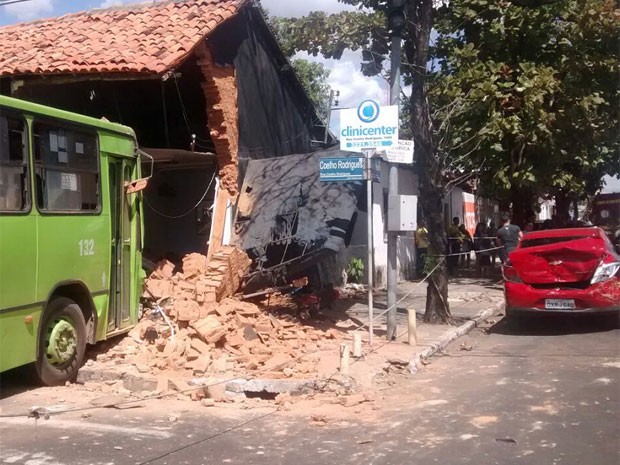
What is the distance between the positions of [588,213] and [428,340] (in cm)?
2693

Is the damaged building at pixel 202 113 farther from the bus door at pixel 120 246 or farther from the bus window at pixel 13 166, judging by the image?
the bus window at pixel 13 166

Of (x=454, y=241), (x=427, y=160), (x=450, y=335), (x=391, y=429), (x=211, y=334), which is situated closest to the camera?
(x=391, y=429)

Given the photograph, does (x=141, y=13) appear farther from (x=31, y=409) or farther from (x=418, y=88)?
(x=31, y=409)

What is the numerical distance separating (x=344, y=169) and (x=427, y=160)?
2498 mm

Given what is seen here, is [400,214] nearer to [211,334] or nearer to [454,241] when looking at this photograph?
[211,334]

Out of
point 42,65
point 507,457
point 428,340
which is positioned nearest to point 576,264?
point 428,340

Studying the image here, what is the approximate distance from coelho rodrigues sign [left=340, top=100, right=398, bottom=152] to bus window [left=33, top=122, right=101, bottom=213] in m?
3.28

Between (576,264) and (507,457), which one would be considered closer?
(507,457)

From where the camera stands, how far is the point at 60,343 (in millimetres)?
7762

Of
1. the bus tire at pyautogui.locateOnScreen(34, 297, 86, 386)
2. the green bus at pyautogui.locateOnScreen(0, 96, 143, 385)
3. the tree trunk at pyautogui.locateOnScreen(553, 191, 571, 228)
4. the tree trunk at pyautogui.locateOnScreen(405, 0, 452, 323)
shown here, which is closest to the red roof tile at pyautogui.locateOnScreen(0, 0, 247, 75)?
the green bus at pyautogui.locateOnScreen(0, 96, 143, 385)

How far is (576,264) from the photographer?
10594 mm

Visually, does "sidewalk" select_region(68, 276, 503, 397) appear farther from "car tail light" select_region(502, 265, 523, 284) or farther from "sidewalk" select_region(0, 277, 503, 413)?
"car tail light" select_region(502, 265, 523, 284)

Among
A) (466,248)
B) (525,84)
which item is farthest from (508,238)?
(466,248)

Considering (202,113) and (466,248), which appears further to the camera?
(466,248)
